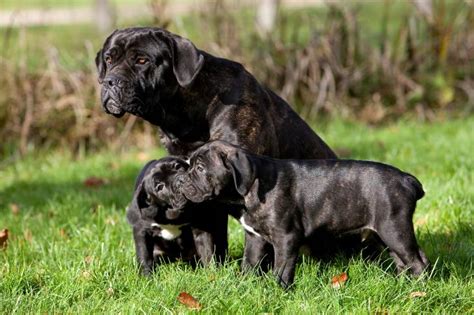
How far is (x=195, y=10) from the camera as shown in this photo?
1276 cm

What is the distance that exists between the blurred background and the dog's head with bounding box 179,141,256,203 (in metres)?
6.17

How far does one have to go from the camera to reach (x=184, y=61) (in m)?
5.90

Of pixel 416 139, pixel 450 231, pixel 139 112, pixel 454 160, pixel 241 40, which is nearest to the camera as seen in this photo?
pixel 139 112

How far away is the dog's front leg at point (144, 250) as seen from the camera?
5859 millimetres

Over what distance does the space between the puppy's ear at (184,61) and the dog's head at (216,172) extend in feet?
2.00

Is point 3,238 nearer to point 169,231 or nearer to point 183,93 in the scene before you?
point 169,231

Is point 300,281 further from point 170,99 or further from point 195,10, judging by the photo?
point 195,10

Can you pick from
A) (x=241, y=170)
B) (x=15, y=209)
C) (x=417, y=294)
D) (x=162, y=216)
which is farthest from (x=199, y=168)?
(x=15, y=209)

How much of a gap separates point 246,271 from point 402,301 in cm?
113

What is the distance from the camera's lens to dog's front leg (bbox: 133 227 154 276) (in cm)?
586

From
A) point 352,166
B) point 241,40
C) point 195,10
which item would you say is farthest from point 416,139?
point 352,166

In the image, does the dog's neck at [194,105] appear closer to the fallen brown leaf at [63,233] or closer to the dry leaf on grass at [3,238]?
the fallen brown leaf at [63,233]

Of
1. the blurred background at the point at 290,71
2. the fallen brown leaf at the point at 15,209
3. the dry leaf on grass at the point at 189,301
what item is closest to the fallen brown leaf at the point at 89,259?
the dry leaf on grass at the point at 189,301

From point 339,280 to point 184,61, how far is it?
190 cm
